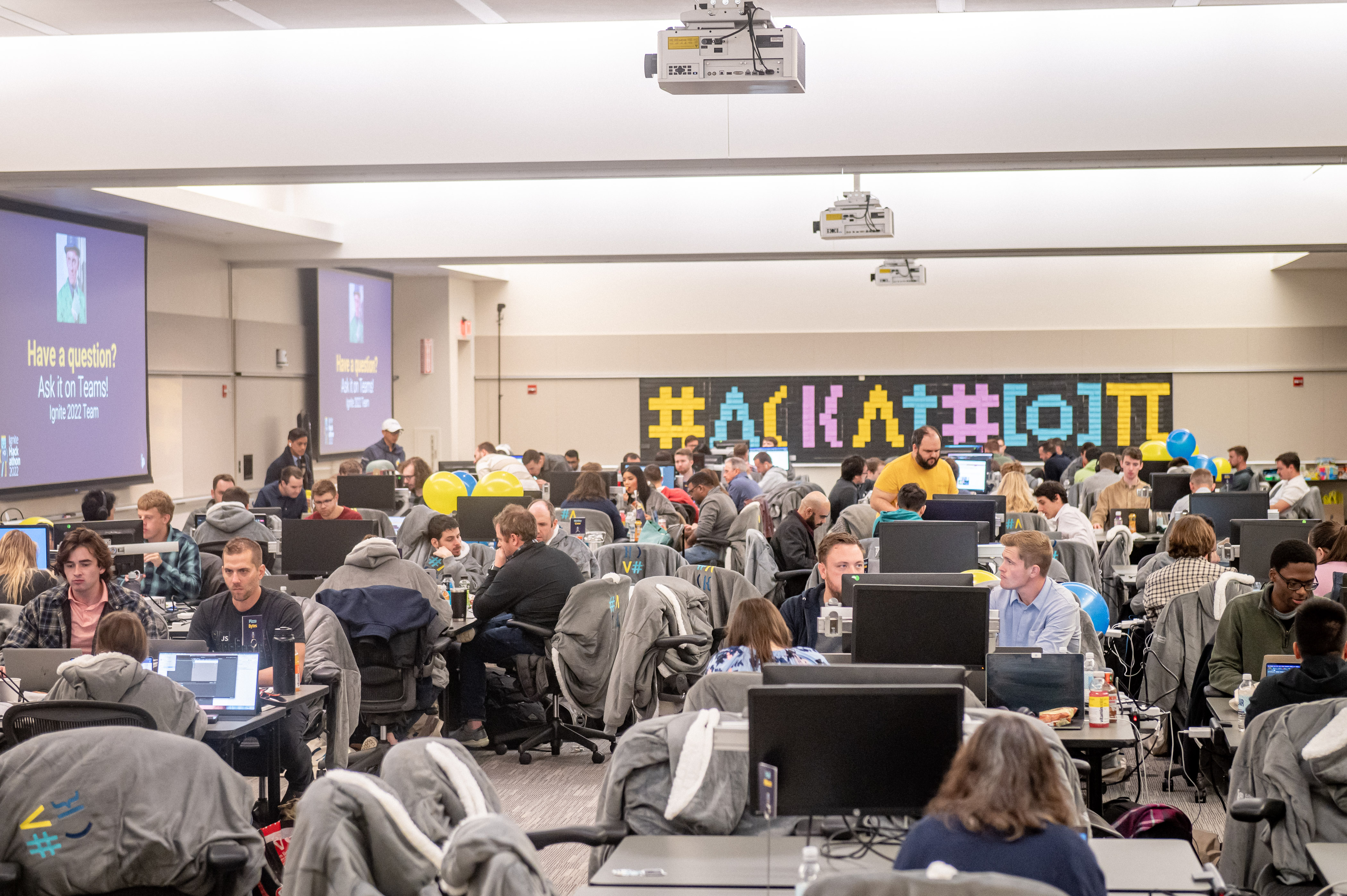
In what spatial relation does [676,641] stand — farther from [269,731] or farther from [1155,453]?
[1155,453]

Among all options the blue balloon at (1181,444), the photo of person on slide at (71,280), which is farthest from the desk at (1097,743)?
the blue balloon at (1181,444)

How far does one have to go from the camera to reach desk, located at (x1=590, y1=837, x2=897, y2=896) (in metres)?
2.86

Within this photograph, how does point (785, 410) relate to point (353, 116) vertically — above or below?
below

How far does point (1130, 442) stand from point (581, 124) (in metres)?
10.8

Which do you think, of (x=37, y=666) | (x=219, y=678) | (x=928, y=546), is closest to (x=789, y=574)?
(x=928, y=546)

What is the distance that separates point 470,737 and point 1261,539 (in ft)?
15.0

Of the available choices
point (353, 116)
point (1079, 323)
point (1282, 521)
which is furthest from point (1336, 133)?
point (1079, 323)

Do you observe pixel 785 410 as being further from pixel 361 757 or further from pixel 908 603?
pixel 908 603

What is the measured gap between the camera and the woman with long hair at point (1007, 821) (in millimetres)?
2295

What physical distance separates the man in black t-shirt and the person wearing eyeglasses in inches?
145

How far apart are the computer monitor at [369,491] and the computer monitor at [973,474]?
546 centimetres

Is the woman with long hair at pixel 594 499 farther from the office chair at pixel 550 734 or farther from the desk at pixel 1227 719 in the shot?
the desk at pixel 1227 719

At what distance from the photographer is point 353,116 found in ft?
25.5

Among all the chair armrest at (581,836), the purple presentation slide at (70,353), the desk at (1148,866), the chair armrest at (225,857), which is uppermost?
the purple presentation slide at (70,353)
